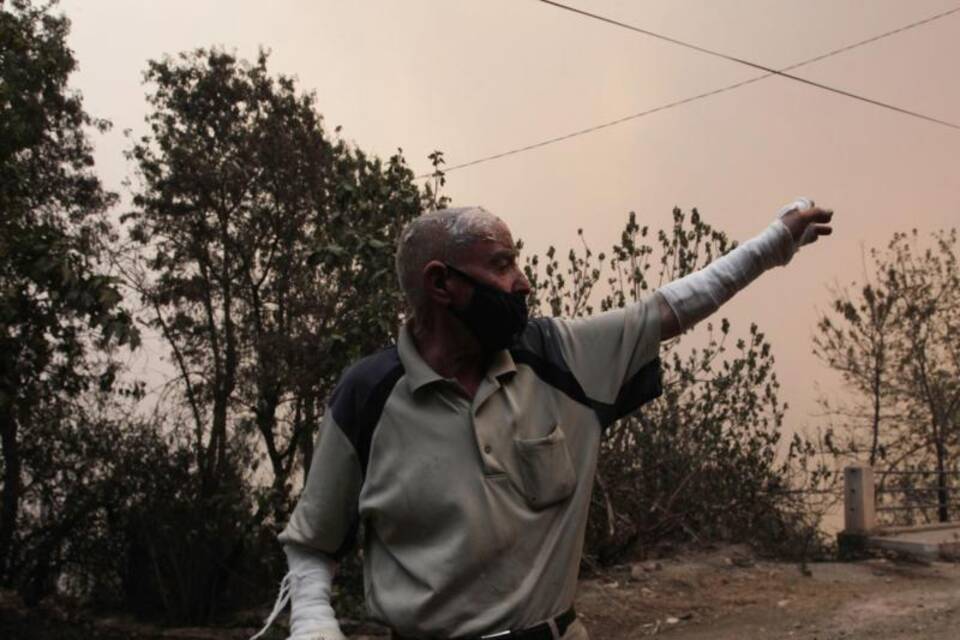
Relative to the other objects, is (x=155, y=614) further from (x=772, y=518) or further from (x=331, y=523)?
(x=331, y=523)

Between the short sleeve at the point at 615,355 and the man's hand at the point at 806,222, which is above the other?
the man's hand at the point at 806,222

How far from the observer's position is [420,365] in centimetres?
178

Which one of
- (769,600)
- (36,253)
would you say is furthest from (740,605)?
(36,253)

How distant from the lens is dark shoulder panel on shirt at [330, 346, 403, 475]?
177cm

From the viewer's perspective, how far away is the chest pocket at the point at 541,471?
170cm

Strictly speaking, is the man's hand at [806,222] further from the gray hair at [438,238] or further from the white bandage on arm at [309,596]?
the white bandage on arm at [309,596]

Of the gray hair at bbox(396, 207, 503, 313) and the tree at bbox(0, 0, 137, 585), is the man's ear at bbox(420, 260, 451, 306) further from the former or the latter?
the tree at bbox(0, 0, 137, 585)

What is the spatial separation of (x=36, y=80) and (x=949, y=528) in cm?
1065

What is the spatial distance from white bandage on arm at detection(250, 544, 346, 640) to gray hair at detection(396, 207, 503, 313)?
1.75ft

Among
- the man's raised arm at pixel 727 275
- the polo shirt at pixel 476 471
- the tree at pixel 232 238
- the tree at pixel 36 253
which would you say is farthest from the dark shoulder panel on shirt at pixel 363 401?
the tree at pixel 232 238

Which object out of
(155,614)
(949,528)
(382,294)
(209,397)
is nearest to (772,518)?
(949,528)

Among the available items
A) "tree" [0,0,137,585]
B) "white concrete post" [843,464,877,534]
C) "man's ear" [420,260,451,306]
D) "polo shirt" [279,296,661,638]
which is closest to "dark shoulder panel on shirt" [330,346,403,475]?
"polo shirt" [279,296,661,638]

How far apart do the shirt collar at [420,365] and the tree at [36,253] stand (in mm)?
5172

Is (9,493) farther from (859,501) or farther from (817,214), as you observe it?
(817,214)
